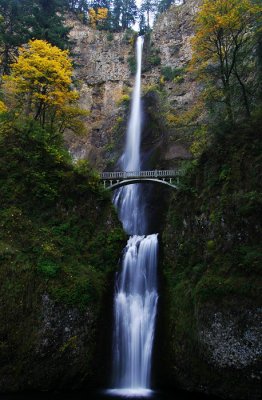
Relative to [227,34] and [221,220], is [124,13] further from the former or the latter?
[221,220]

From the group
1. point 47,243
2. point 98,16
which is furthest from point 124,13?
point 47,243

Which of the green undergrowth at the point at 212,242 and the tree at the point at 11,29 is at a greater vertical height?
the tree at the point at 11,29

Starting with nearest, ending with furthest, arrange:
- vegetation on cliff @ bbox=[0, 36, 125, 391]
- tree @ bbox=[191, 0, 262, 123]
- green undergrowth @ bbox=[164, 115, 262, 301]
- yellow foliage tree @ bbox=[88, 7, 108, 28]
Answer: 1. green undergrowth @ bbox=[164, 115, 262, 301]
2. vegetation on cliff @ bbox=[0, 36, 125, 391]
3. tree @ bbox=[191, 0, 262, 123]
4. yellow foliage tree @ bbox=[88, 7, 108, 28]

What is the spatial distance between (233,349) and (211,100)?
15375 millimetres

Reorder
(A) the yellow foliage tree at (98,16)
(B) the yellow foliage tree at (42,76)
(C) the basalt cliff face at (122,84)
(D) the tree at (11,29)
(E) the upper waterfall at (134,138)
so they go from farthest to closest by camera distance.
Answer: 1. (A) the yellow foliage tree at (98,16)
2. (C) the basalt cliff face at (122,84)
3. (E) the upper waterfall at (134,138)
4. (D) the tree at (11,29)
5. (B) the yellow foliage tree at (42,76)

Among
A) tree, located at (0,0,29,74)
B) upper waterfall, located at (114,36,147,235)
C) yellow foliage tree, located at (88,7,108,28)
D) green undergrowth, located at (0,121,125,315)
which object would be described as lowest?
green undergrowth, located at (0,121,125,315)

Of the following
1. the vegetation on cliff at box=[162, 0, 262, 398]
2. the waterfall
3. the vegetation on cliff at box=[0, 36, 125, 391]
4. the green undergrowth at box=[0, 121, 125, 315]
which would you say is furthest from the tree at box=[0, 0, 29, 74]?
the waterfall

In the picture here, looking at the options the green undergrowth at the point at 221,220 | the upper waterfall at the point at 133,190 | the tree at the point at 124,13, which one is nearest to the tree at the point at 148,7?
the tree at the point at 124,13

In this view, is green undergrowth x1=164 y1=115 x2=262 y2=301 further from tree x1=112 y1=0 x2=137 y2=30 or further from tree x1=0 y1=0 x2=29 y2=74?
tree x1=112 y1=0 x2=137 y2=30

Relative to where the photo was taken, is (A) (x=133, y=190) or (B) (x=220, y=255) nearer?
(B) (x=220, y=255)

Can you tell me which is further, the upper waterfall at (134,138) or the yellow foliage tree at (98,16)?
the yellow foliage tree at (98,16)

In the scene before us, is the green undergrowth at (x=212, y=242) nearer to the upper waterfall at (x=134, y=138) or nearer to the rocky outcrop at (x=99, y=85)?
the upper waterfall at (x=134, y=138)

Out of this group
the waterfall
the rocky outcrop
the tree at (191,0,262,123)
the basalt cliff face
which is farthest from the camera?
the rocky outcrop

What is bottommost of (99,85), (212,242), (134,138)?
(212,242)
